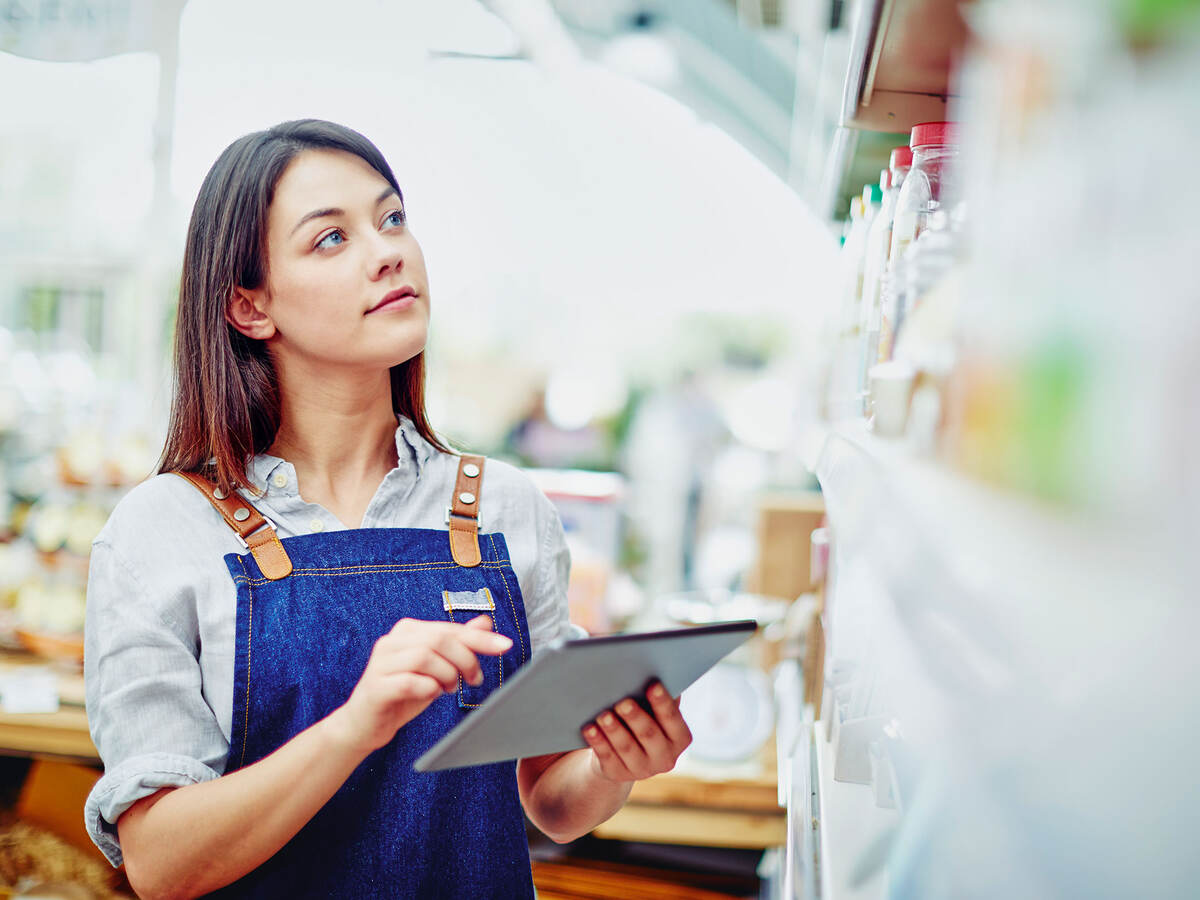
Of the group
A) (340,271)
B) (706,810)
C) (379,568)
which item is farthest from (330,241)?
(706,810)

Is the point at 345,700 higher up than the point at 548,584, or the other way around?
the point at 548,584

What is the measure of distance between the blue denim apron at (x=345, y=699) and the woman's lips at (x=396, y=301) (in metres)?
0.28

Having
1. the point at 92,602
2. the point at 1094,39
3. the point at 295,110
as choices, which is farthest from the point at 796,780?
the point at 295,110

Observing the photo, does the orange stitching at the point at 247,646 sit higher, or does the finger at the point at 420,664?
the finger at the point at 420,664

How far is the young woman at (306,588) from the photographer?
1.04 meters

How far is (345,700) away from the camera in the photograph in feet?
3.81

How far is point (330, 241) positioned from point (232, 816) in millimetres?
664

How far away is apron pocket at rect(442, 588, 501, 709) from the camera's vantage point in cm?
123

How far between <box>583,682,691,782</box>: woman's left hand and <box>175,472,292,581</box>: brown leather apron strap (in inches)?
17.2

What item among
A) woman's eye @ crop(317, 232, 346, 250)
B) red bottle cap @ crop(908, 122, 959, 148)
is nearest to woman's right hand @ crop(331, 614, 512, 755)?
woman's eye @ crop(317, 232, 346, 250)

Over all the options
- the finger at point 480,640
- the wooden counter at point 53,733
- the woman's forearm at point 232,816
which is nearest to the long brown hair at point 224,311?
the woman's forearm at point 232,816

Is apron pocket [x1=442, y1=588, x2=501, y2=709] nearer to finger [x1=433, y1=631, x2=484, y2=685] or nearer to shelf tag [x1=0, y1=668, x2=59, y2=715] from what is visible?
finger [x1=433, y1=631, x2=484, y2=685]

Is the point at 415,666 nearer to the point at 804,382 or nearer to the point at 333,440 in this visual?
the point at 333,440

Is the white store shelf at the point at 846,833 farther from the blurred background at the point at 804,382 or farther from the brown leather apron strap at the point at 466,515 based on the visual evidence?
the brown leather apron strap at the point at 466,515
